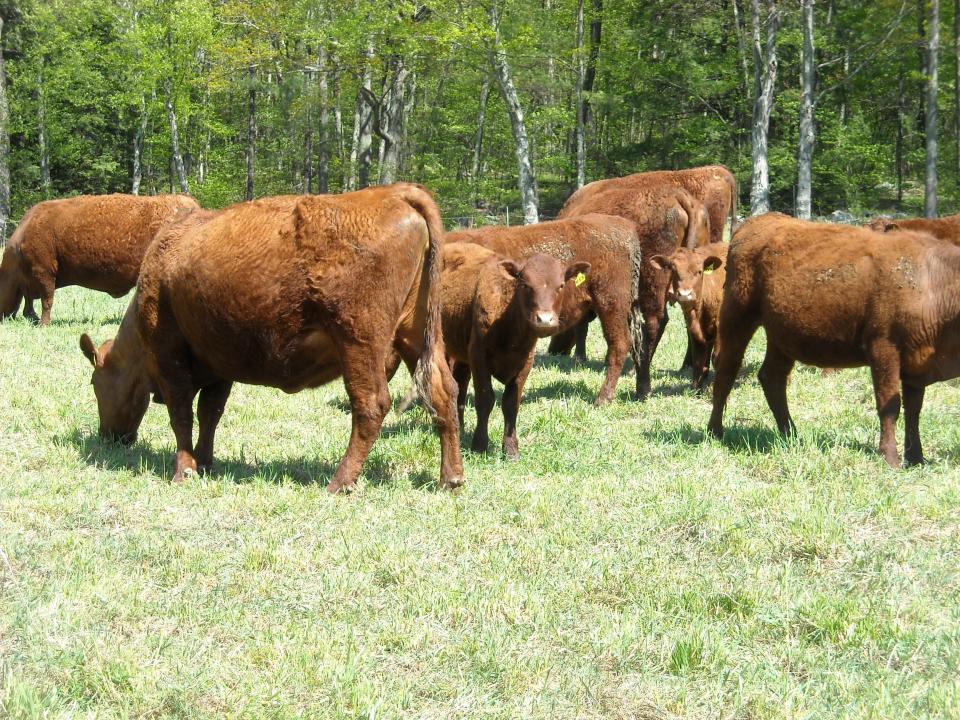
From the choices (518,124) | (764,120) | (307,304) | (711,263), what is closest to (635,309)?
(711,263)

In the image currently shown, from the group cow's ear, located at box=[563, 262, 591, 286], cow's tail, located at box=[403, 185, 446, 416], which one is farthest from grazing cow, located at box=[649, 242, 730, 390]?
cow's tail, located at box=[403, 185, 446, 416]

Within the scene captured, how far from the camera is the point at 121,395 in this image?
8.10m

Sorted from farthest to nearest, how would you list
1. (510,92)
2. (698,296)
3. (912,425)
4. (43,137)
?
(43,137) < (510,92) < (698,296) < (912,425)

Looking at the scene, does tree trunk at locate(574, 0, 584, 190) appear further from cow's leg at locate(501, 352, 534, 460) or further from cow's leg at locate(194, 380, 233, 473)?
cow's leg at locate(194, 380, 233, 473)

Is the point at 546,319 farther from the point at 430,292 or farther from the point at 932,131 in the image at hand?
the point at 932,131

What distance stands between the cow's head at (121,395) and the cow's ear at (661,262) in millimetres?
6117

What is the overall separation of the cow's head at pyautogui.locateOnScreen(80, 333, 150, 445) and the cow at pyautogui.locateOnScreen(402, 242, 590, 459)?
278 cm

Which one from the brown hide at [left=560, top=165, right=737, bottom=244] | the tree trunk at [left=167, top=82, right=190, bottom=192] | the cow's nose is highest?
the tree trunk at [left=167, top=82, right=190, bottom=192]

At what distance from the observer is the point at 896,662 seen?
411cm

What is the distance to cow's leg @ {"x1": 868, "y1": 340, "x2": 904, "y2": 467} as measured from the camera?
736cm

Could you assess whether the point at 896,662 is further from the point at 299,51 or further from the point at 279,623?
the point at 299,51

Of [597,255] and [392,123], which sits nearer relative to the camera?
[597,255]

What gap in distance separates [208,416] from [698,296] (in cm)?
603

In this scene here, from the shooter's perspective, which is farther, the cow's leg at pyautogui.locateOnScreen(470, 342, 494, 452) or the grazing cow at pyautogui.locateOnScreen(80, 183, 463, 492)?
the cow's leg at pyautogui.locateOnScreen(470, 342, 494, 452)
